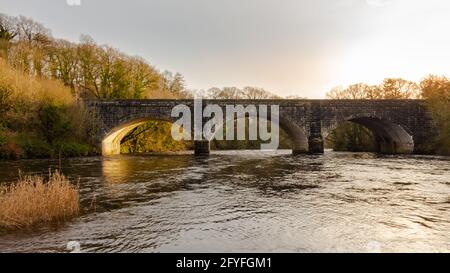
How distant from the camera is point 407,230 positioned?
7.91 m

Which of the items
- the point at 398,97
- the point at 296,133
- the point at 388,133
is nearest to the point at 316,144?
the point at 296,133

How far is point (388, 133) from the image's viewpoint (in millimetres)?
40531

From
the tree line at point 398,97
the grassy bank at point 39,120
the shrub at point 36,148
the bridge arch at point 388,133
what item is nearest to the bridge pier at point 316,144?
the bridge arch at point 388,133

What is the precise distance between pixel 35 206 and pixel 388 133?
39.9 meters

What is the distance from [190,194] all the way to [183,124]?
78.0 ft

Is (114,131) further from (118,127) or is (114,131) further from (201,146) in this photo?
(201,146)

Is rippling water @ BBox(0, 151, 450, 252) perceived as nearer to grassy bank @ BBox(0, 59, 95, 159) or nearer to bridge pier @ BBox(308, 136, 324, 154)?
grassy bank @ BBox(0, 59, 95, 159)

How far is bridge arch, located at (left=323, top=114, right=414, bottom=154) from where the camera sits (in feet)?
121

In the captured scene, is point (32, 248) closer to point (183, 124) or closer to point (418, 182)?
point (418, 182)

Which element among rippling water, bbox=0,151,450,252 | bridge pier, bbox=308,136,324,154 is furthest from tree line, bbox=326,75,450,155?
rippling water, bbox=0,151,450,252

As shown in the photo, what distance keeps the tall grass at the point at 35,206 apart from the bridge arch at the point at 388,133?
31.8 metres

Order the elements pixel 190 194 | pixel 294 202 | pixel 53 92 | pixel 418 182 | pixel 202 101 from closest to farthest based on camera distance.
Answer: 1. pixel 294 202
2. pixel 190 194
3. pixel 418 182
4. pixel 53 92
5. pixel 202 101
